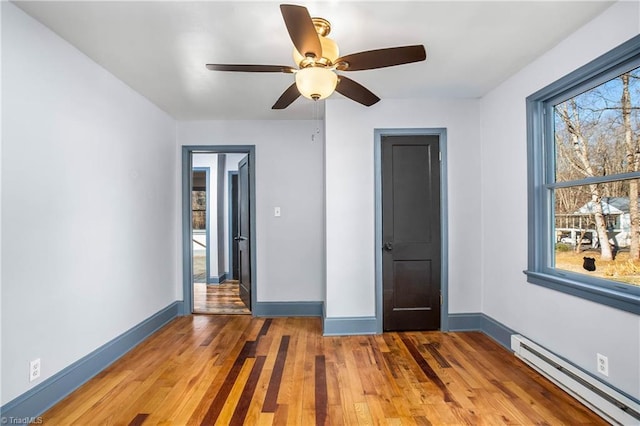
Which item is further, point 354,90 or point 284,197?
point 284,197

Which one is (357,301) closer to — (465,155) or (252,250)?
(252,250)

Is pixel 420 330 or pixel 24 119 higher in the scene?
pixel 24 119

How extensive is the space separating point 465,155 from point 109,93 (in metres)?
3.45

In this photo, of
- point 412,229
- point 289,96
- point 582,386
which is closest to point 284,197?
point 412,229

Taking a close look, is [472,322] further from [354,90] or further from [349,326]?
[354,90]

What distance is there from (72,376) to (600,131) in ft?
13.3

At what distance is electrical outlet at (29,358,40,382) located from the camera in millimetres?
2049

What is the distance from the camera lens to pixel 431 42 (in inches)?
94.1

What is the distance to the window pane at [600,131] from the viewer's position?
207 cm

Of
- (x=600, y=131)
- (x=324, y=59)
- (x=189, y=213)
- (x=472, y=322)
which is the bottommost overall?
(x=472, y=322)

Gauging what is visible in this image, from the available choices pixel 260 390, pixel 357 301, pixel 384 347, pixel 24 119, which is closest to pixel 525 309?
pixel 384 347

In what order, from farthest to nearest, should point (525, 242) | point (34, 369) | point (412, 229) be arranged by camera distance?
point (412, 229), point (525, 242), point (34, 369)

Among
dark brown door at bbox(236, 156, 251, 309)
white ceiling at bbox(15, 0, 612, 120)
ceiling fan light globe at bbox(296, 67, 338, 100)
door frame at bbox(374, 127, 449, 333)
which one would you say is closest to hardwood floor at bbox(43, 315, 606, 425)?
door frame at bbox(374, 127, 449, 333)

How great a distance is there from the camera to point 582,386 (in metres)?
2.17
